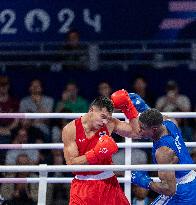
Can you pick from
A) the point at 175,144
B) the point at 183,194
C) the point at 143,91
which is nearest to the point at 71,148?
the point at 175,144

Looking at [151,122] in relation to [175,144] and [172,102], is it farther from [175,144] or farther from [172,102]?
[172,102]

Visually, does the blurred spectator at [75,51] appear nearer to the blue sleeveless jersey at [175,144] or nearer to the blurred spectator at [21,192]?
the blurred spectator at [21,192]

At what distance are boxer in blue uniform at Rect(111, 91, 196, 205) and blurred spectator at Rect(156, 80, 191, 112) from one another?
2.50 metres

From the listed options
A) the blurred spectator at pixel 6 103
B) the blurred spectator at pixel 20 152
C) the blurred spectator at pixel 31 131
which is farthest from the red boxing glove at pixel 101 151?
the blurred spectator at pixel 6 103

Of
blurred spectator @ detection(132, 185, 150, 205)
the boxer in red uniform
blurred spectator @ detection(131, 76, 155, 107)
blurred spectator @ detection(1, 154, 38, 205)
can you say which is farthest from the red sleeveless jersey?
blurred spectator @ detection(131, 76, 155, 107)

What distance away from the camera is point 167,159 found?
5766 mm

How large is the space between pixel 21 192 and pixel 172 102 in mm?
2086

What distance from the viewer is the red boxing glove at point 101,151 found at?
5.54 meters

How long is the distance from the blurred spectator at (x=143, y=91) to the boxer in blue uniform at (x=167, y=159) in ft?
8.96

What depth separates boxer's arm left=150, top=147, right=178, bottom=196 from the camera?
5.76 m

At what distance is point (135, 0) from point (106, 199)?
216 inches

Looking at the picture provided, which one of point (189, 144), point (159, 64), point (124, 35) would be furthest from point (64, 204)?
point (124, 35)

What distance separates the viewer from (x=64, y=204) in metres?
7.70

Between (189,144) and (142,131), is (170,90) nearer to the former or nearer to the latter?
(189,144)
